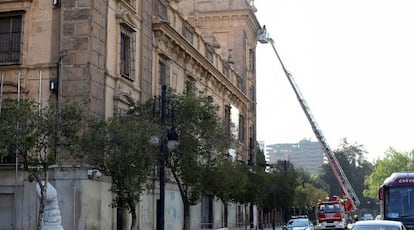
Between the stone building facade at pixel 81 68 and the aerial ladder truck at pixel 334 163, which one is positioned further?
the aerial ladder truck at pixel 334 163

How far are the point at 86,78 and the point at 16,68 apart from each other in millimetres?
2959

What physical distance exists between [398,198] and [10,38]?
637 inches

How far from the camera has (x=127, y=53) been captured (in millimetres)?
28391

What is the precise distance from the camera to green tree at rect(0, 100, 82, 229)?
1775 centimetres

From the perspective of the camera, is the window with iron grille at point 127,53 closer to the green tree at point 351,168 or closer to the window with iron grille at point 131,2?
the window with iron grille at point 131,2

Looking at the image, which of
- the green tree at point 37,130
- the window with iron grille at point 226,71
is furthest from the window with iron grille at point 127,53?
the window with iron grille at point 226,71

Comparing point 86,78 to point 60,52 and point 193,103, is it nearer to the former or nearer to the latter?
point 60,52

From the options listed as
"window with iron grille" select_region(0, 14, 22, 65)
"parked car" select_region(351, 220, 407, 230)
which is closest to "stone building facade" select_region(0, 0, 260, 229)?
"window with iron grille" select_region(0, 14, 22, 65)

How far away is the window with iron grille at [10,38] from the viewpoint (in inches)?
991

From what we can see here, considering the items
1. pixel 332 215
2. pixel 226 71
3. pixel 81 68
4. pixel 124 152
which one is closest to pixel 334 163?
pixel 332 215

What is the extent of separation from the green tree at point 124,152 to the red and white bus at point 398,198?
9227 millimetres

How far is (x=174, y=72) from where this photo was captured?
35031 mm

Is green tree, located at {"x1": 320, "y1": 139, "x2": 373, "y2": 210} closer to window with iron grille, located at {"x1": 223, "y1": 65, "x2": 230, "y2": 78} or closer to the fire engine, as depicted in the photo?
the fire engine

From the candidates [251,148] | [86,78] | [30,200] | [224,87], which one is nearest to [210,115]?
[86,78]
